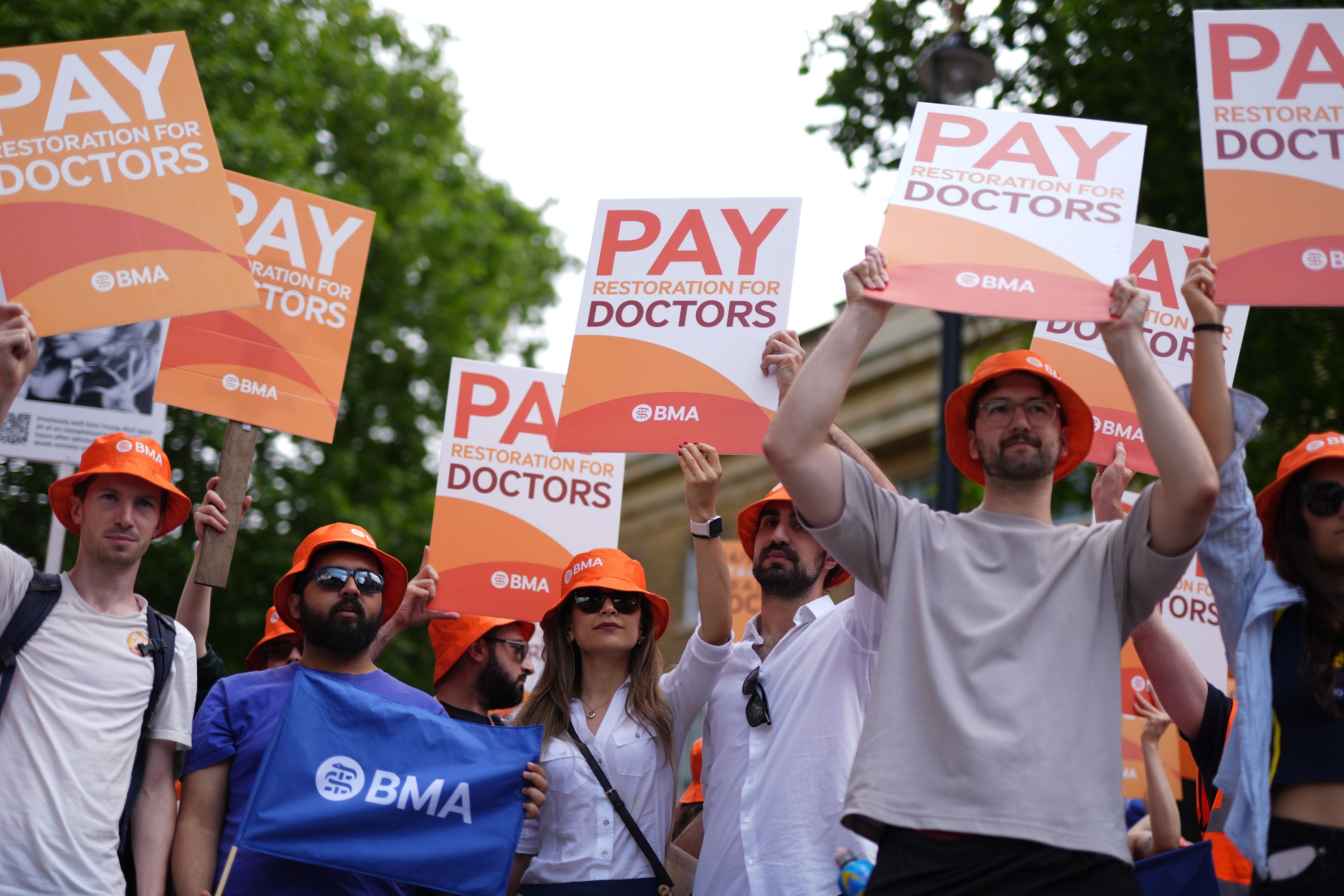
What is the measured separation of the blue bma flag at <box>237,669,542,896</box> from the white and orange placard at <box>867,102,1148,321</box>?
2184 mm

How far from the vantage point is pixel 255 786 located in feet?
14.5

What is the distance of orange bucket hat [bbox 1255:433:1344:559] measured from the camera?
12.0 feet

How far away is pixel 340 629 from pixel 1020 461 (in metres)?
2.58

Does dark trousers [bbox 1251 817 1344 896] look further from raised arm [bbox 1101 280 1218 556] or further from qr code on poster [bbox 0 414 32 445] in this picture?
qr code on poster [bbox 0 414 32 445]

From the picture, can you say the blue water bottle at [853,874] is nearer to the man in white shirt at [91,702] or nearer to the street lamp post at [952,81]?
the man in white shirt at [91,702]

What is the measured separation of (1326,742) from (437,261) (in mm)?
17667

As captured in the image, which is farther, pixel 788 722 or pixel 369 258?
pixel 369 258

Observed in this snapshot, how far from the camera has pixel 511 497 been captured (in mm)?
6547

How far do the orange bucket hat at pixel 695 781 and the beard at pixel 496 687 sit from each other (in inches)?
34.2

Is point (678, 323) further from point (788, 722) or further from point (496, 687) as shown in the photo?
point (496, 687)

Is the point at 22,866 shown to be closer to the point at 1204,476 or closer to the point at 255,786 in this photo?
the point at 255,786

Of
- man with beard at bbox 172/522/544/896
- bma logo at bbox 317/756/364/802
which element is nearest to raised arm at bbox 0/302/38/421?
man with beard at bbox 172/522/544/896

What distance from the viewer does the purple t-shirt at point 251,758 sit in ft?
14.8

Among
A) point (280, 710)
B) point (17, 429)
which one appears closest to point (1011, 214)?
point (280, 710)
